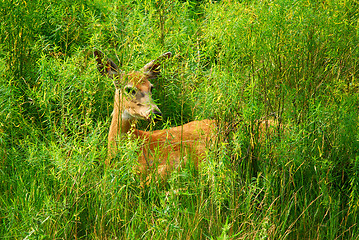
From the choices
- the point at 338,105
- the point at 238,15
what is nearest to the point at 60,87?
the point at 238,15

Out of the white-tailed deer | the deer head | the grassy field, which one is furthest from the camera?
the deer head

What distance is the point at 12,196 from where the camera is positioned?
3.64 meters

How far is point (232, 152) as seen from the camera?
3.60 m

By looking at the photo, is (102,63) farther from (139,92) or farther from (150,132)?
(150,132)

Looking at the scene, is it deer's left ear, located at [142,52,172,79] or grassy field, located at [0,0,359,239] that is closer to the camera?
grassy field, located at [0,0,359,239]

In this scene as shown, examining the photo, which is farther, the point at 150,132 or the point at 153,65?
the point at 153,65

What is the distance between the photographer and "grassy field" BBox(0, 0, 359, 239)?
3.34m

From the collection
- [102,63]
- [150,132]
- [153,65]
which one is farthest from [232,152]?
[102,63]

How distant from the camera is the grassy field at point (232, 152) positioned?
334 cm

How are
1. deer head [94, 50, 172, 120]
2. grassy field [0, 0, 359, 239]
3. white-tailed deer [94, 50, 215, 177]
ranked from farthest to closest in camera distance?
deer head [94, 50, 172, 120]
white-tailed deer [94, 50, 215, 177]
grassy field [0, 0, 359, 239]

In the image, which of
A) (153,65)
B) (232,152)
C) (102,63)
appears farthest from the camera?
(153,65)

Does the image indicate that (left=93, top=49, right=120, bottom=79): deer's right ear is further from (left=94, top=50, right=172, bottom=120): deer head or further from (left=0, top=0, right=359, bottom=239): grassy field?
(left=0, top=0, right=359, bottom=239): grassy field

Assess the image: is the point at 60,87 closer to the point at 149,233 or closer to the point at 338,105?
the point at 149,233

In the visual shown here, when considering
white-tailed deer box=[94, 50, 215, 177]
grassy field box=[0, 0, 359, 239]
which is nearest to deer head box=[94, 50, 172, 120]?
white-tailed deer box=[94, 50, 215, 177]
